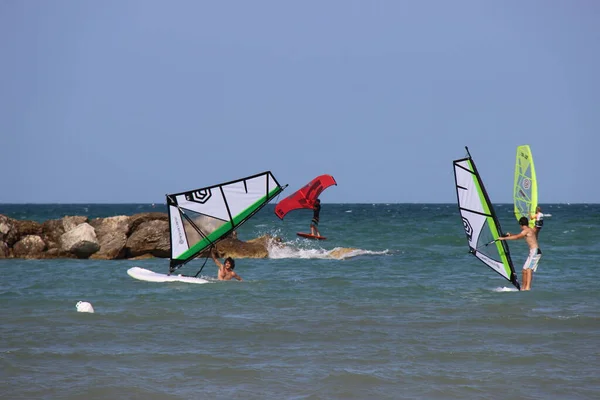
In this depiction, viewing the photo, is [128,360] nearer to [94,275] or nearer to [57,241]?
[94,275]

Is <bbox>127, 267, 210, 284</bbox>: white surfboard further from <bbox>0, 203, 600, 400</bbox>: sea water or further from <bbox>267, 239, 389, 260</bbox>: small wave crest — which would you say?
<bbox>267, 239, 389, 260</bbox>: small wave crest

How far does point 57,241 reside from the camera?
22500 millimetres

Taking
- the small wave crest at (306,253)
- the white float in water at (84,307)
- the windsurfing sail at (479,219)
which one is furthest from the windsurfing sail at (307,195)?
the white float in water at (84,307)

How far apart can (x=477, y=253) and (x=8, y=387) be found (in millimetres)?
9031

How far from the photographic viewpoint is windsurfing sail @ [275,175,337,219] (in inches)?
859

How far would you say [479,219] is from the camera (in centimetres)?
1372

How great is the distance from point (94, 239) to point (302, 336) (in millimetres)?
13223

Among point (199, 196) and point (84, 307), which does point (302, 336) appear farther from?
point (199, 196)

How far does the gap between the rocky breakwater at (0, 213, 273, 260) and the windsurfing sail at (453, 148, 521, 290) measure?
9.76 m

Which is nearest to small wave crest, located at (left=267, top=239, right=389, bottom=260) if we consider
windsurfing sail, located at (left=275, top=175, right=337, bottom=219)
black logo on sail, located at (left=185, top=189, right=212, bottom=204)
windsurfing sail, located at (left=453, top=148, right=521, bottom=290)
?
windsurfing sail, located at (left=275, top=175, right=337, bottom=219)

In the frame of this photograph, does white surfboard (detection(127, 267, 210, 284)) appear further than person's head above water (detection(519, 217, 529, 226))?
Yes

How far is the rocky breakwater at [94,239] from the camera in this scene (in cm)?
2209

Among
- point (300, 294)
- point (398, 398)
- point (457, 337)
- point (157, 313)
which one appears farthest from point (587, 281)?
point (398, 398)

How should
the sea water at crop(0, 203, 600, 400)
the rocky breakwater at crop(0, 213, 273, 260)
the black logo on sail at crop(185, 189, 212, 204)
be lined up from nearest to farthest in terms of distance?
the sea water at crop(0, 203, 600, 400), the black logo on sail at crop(185, 189, 212, 204), the rocky breakwater at crop(0, 213, 273, 260)
